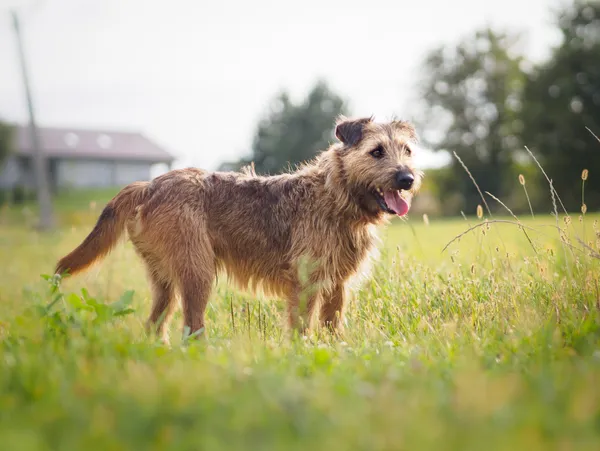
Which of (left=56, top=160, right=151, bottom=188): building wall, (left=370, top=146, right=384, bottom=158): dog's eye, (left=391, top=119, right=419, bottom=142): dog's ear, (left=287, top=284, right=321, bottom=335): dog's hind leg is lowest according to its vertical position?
(left=56, top=160, right=151, bottom=188): building wall

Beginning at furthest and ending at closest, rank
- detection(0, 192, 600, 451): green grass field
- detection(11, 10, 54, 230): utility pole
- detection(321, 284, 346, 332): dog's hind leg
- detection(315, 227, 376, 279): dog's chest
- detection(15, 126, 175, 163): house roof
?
detection(15, 126, 175, 163): house roof
detection(11, 10, 54, 230): utility pole
detection(321, 284, 346, 332): dog's hind leg
detection(315, 227, 376, 279): dog's chest
detection(0, 192, 600, 451): green grass field

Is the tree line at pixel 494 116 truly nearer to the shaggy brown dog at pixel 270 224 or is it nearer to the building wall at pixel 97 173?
the building wall at pixel 97 173

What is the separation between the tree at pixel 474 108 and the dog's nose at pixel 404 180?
3544 centimetres

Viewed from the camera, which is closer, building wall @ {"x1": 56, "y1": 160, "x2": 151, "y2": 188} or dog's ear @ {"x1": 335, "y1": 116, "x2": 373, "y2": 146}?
dog's ear @ {"x1": 335, "y1": 116, "x2": 373, "y2": 146}

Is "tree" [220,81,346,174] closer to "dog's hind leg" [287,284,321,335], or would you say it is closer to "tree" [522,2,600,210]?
"tree" [522,2,600,210]

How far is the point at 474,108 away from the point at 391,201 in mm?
40878

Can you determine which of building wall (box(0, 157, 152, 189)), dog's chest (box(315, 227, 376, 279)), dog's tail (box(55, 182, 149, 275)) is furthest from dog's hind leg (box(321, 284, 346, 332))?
building wall (box(0, 157, 152, 189))

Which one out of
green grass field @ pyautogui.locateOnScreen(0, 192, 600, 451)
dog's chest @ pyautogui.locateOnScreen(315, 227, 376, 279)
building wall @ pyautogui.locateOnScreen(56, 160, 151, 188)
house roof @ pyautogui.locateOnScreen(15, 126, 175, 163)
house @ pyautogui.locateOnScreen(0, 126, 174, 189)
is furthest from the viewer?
house roof @ pyautogui.locateOnScreen(15, 126, 175, 163)

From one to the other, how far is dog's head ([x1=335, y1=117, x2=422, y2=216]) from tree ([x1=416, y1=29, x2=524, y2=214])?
35.1 m

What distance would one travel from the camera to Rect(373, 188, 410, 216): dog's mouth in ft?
15.2

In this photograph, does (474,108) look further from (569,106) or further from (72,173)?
(72,173)

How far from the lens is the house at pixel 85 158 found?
4641 centimetres

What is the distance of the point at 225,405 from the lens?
2016 millimetres

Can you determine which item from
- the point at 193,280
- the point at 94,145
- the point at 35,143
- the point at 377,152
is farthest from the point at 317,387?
the point at 94,145
